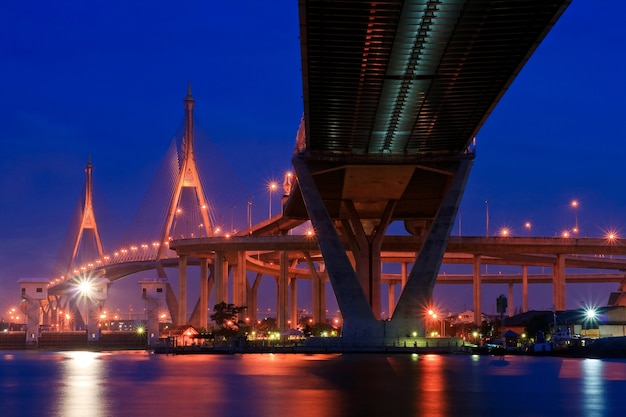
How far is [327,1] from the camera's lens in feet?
129

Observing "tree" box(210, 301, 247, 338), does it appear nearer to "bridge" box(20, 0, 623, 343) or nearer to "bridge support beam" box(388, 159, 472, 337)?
"bridge" box(20, 0, 623, 343)

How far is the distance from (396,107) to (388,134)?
18.6ft

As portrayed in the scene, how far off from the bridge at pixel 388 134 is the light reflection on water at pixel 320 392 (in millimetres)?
14346

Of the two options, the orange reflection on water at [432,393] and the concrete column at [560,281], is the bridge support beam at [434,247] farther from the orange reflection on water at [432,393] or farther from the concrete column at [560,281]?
the concrete column at [560,281]

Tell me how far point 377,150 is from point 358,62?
17159 millimetres

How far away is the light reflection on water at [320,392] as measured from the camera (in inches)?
888

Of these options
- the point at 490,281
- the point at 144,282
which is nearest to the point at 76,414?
the point at 144,282

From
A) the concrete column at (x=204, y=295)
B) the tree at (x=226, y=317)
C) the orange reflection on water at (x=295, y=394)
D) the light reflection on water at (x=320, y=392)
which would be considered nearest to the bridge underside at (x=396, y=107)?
the light reflection on water at (x=320, y=392)

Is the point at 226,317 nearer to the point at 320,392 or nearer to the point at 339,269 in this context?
the point at 339,269

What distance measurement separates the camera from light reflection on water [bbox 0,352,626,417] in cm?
2256

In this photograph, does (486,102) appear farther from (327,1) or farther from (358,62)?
(327,1)

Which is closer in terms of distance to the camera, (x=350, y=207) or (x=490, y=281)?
(x=350, y=207)

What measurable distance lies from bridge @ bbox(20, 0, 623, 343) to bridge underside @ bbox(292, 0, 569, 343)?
8cm

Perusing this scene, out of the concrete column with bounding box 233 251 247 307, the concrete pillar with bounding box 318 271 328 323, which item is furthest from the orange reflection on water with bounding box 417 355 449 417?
the concrete pillar with bounding box 318 271 328 323
